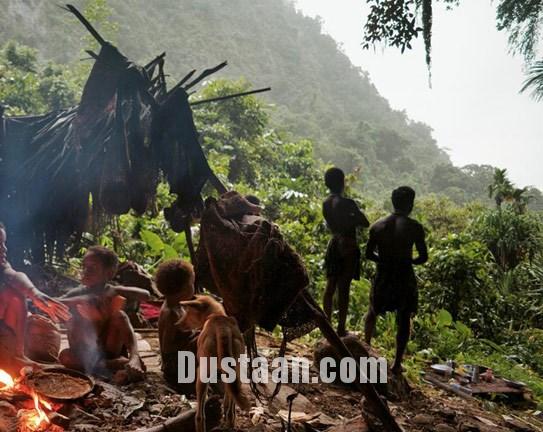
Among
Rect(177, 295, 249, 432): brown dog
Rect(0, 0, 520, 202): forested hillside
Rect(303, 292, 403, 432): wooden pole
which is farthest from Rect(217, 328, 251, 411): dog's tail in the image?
Rect(0, 0, 520, 202): forested hillside

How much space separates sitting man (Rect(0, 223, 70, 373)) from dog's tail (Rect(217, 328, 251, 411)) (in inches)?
55.4

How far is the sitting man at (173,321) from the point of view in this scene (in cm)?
291

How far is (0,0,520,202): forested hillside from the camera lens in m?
39.0

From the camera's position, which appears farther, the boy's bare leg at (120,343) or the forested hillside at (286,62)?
the forested hillside at (286,62)

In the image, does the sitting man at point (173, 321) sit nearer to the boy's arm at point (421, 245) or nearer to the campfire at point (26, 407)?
the campfire at point (26, 407)

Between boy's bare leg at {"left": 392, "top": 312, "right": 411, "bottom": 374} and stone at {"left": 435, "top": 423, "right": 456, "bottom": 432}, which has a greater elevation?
boy's bare leg at {"left": 392, "top": 312, "right": 411, "bottom": 374}

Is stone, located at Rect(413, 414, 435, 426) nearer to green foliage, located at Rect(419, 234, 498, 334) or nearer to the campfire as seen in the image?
the campfire

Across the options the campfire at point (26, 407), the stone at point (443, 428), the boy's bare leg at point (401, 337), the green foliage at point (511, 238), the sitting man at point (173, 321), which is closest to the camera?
the campfire at point (26, 407)

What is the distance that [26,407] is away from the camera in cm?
245

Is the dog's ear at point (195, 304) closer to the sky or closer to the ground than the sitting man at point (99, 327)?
closer to the sky

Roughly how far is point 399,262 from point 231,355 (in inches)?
126

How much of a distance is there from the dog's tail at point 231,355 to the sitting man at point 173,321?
1.09 meters

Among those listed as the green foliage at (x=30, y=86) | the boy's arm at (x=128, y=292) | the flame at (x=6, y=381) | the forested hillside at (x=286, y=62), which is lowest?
the flame at (x=6, y=381)

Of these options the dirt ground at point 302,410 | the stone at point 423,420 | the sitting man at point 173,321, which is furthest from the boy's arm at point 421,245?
→ the sitting man at point 173,321
